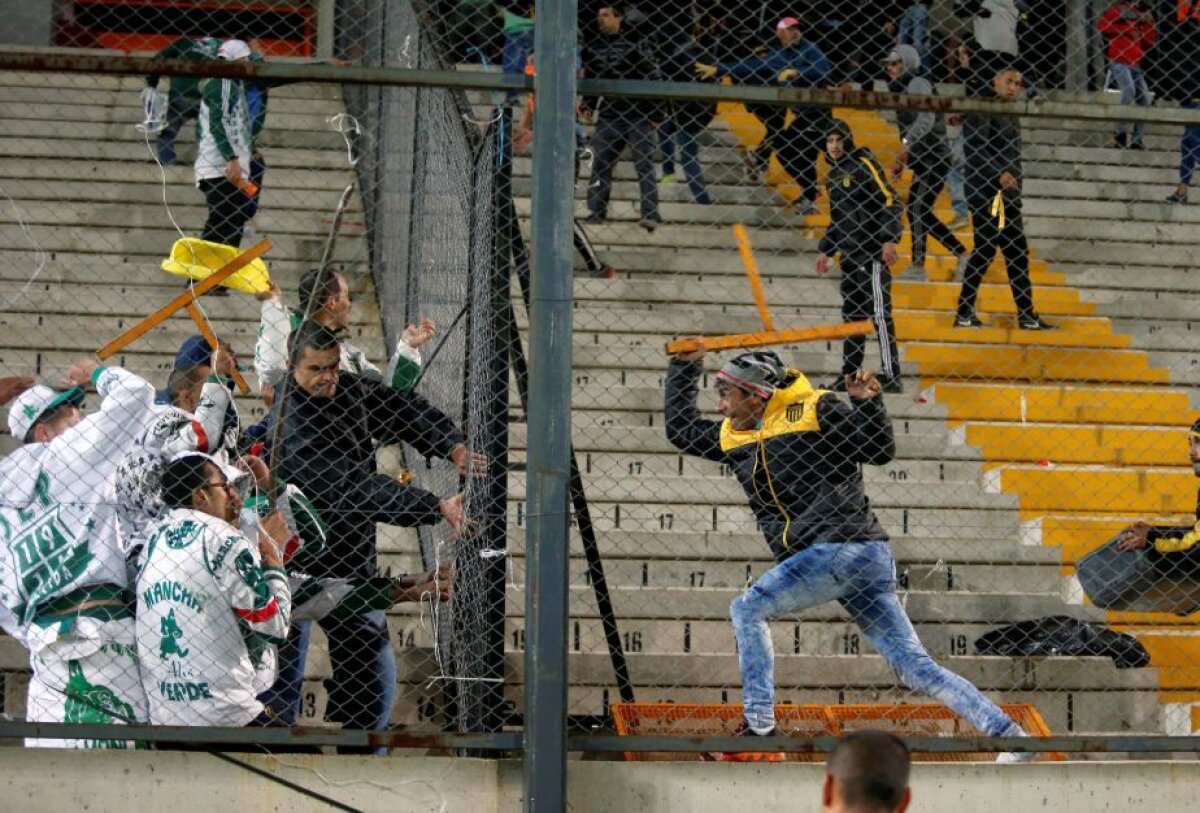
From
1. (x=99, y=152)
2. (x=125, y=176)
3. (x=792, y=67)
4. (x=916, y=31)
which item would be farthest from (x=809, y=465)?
(x=916, y=31)

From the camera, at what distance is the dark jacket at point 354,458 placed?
21.5 feet

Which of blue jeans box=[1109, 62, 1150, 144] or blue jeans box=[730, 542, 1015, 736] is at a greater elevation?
blue jeans box=[1109, 62, 1150, 144]

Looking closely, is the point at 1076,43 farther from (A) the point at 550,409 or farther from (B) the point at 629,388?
(A) the point at 550,409

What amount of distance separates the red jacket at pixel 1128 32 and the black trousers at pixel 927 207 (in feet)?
13.5

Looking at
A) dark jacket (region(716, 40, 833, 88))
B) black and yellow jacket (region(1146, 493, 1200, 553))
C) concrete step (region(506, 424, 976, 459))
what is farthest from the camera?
dark jacket (region(716, 40, 833, 88))

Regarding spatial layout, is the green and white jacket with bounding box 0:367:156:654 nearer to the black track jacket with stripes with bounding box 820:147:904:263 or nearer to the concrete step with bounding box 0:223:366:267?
the concrete step with bounding box 0:223:366:267

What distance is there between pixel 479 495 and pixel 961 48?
759 centimetres

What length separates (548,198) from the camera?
5.71 meters

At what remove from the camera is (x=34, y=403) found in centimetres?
691

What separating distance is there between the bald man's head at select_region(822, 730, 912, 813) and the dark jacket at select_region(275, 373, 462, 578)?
9.37 feet

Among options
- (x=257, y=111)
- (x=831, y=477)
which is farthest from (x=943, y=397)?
(x=257, y=111)

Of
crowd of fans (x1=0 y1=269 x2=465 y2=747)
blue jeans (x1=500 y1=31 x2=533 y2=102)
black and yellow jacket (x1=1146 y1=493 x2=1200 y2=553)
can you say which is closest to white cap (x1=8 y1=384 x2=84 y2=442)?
crowd of fans (x1=0 y1=269 x2=465 y2=747)

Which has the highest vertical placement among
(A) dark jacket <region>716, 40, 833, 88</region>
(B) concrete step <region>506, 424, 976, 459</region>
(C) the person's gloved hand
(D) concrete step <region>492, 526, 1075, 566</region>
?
(A) dark jacket <region>716, 40, 833, 88</region>

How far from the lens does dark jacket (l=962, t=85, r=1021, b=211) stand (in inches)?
424
